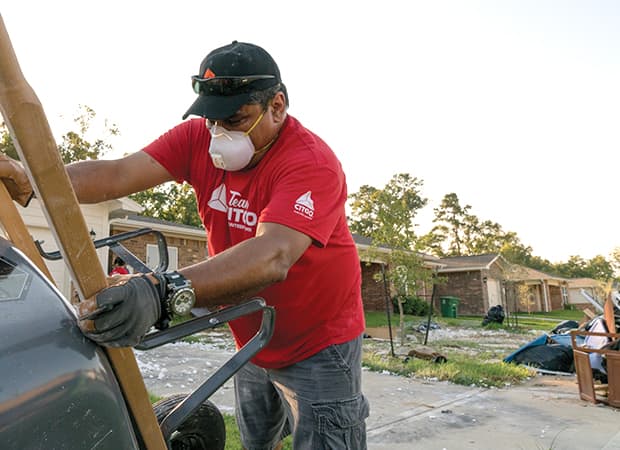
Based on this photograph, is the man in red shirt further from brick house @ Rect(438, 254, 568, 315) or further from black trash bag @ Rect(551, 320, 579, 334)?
brick house @ Rect(438, 254, 568, 315)

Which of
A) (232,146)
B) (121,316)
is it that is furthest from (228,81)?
(121,316)

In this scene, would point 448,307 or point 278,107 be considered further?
point 448,307

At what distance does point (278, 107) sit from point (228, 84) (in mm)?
232

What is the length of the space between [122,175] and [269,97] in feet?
2.20

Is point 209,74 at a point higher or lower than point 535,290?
higher

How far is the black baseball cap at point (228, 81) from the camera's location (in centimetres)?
174

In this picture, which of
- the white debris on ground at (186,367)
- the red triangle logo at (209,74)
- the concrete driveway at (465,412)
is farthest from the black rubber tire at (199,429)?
the concrete driveway at (465,412)

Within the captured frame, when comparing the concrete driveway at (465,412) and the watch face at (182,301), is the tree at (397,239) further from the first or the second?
the watch face at (182,301)

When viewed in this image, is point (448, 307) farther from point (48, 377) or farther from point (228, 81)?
point (48, 377)

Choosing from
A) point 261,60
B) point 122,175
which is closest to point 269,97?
point 261,60

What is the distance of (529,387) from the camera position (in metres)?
6.43

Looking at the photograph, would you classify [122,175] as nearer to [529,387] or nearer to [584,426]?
[584,426]

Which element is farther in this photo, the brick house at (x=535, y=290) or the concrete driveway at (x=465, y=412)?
the brick house at (x=535, y=290)

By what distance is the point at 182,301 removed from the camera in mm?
1106
